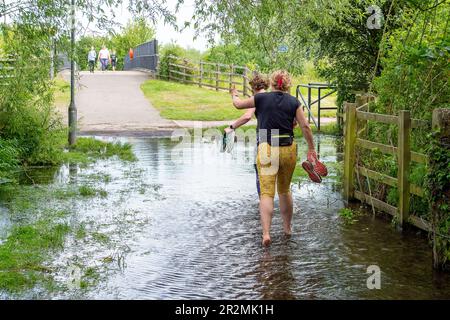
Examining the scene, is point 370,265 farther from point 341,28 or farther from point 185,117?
point 185,117

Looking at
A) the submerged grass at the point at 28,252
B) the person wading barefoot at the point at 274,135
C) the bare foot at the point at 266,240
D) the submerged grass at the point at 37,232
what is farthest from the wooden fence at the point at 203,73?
the bare foot at the point at 266,240

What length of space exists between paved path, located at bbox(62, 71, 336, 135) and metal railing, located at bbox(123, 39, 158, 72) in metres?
2.76

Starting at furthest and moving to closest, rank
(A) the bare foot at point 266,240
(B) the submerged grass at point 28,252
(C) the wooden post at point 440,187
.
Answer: (A) the bare foot at point 266,240, (C) the wooden post at point 440,187, (B) the submerged grass at point 28,252

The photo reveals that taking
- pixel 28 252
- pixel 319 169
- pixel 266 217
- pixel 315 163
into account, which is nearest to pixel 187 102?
pixel 319 169

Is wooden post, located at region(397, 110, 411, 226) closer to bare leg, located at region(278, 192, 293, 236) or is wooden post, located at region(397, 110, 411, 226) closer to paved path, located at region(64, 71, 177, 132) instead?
bare leg, located at region(278, 192, 293, 236)

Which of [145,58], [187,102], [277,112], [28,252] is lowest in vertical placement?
[28,252]

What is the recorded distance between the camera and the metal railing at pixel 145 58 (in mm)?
38906

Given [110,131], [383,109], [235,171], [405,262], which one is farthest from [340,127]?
[405,262]

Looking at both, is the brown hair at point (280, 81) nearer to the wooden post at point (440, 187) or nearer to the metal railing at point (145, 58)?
the wooden post at point (440, 187)

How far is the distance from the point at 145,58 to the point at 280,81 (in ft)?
116

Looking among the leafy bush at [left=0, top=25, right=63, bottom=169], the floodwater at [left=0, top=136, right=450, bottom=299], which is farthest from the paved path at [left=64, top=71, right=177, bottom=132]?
the floodwater at [left=0, top=136, right=450, bottom=299]

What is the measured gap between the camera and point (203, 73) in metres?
36.3

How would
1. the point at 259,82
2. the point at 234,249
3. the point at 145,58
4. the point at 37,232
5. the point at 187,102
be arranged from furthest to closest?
the point at 145,58, the point at 187,102, the point at 259,82, the point at 37,232, the point at 234,249

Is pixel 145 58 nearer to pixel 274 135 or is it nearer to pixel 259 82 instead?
pixel 259 82
